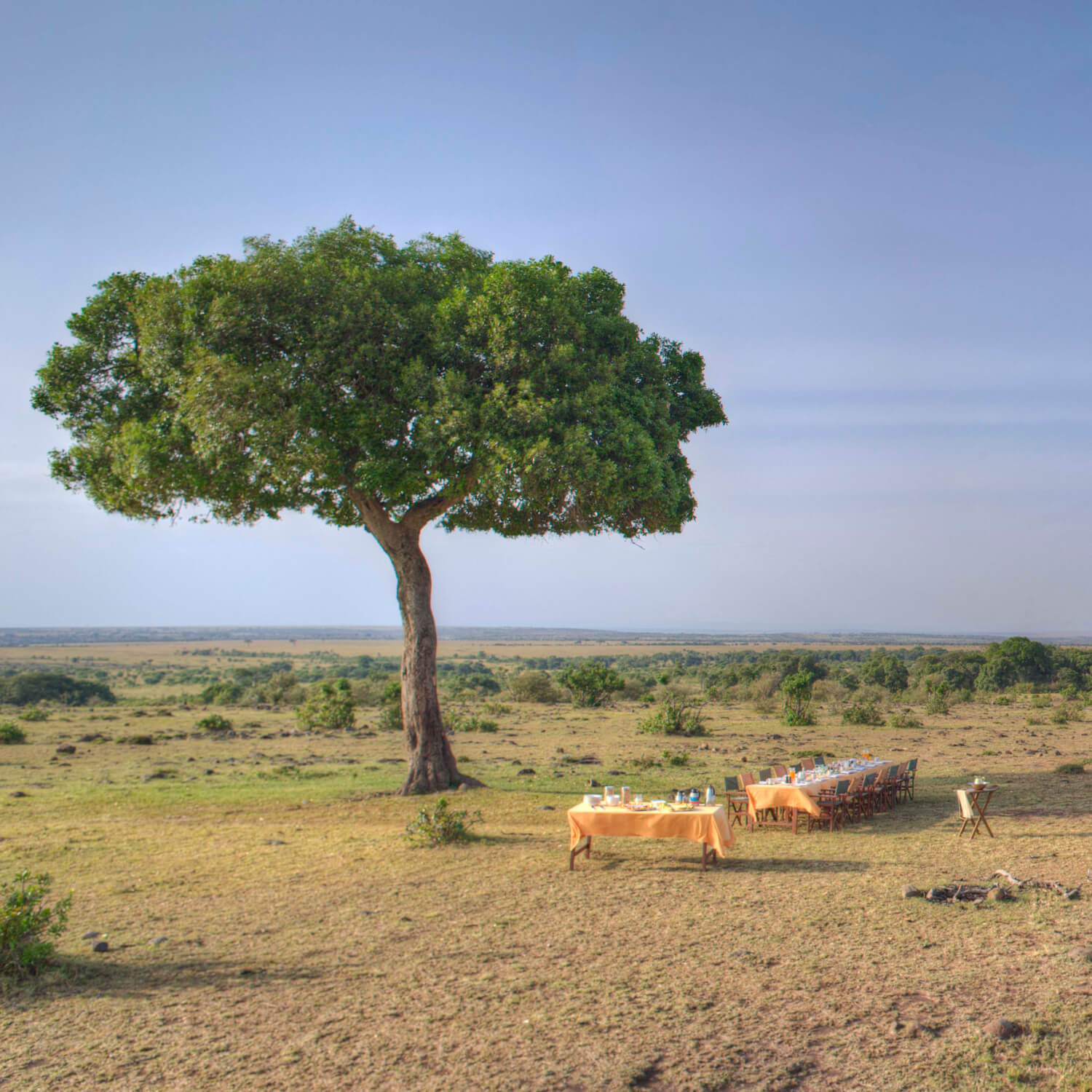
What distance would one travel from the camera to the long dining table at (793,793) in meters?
13.1

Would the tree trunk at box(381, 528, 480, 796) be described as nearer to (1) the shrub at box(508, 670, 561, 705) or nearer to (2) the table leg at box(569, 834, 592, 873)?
(2) the table leg at box(569, 834, 592, 873)

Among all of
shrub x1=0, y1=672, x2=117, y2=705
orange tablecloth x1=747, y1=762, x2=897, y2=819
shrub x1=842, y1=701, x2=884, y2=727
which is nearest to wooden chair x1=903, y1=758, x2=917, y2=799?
orange tablecloth x1=747, y1=762, x2=897, y2=819

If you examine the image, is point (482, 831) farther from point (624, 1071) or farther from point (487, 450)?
point (624, 1071)

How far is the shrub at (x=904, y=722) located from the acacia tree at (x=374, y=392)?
17.8 metres

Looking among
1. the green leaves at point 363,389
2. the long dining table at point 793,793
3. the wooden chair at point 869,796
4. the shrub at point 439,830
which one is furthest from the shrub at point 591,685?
the shrub at point 439,830

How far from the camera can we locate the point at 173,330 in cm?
1545

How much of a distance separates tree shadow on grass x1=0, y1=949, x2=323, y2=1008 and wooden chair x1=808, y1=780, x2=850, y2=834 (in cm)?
882

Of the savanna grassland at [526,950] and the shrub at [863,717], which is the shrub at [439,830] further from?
the shrub at [863,717]

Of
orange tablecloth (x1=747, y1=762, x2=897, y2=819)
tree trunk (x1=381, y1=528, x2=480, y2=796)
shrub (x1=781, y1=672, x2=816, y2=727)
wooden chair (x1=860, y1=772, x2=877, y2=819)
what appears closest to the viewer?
orange tablecloth (x1=747, y1=762, x2=897, y2=819)

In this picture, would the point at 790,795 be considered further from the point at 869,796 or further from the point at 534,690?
the point at 534,690

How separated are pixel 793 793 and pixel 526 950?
263 inches

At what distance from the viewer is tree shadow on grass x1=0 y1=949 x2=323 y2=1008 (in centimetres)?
685

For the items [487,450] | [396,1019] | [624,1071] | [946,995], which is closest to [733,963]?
[946,995]

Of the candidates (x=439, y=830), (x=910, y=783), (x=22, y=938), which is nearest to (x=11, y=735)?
(x=439, y=830)
